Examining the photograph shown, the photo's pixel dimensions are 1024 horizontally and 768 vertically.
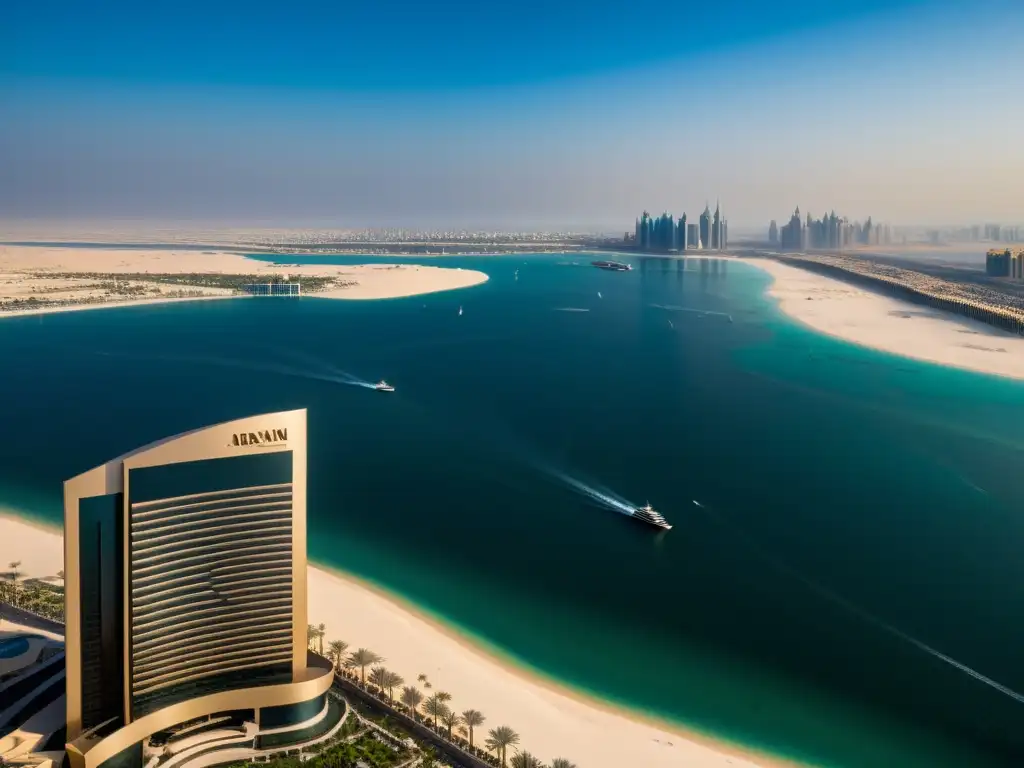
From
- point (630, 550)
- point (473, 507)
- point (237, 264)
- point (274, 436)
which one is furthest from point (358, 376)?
point (237, 264)

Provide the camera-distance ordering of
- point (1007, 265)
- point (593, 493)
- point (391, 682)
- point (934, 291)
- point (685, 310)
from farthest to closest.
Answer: point (1007, 265), point (934, 291), point (685, 310), point (593, 493), point (391, 682)

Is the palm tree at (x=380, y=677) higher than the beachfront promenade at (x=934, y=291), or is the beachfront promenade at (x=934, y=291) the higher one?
the beachfront promenade at (x=934, y=291)

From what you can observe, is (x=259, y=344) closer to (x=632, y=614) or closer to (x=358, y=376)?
(x=358, y=376)

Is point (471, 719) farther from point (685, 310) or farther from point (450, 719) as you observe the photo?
point (685, 310)

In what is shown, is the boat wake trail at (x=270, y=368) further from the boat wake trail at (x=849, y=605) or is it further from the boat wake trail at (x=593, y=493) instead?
the boat wake trail at (x=849, y=605)

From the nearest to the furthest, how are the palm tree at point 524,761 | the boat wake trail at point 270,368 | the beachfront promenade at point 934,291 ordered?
the palm tree at point 524,761 < the boat wake trail at point 270,368 < the beachfront promenade at point 934,291

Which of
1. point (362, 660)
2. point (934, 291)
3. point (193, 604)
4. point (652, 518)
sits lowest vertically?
point (362, 660)

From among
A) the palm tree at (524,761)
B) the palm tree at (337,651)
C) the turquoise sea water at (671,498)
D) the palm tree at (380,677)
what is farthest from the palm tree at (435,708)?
the turquoise sea water at (671,498)

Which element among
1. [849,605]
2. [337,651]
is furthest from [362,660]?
[849,605]
